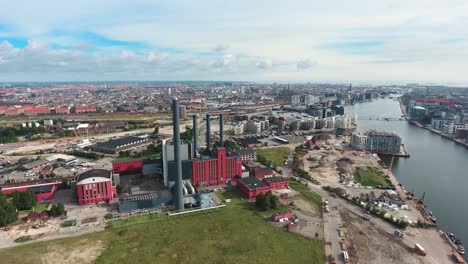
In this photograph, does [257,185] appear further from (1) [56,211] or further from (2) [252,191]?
(1) [56,211]

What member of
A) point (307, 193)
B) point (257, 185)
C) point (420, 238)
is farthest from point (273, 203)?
point (420, 238)

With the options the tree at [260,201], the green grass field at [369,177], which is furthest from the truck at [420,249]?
the green grass field at [369,177]

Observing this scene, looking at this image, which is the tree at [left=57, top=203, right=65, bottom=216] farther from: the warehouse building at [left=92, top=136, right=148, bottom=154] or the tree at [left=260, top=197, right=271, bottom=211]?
the warehouse building at [left=92, top=136, right=148, bottom=154]

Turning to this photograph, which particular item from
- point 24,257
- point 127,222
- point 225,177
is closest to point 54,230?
point 24,257

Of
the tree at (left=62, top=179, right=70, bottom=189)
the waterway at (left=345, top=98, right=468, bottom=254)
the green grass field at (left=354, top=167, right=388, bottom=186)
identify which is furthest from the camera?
the green grass field at (left=354, top=167, right=388, bottom=186)

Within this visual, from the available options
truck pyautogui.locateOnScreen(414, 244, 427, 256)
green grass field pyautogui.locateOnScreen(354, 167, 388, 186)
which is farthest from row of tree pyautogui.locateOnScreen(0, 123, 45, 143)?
truck pyautogui.locateOnScreen(414, 244, 427, 256)

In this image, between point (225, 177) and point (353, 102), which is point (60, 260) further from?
point (353, 102)
